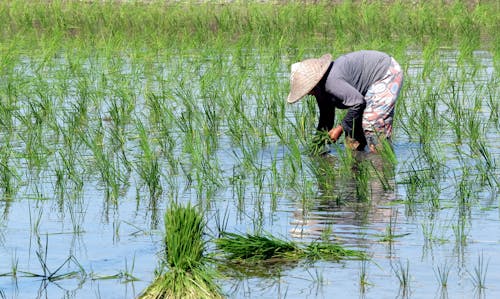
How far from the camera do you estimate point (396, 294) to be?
13.2ft

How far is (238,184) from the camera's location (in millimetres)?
6055

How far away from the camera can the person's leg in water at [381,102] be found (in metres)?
6.75

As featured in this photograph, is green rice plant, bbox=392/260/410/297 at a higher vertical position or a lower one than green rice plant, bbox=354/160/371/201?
higher

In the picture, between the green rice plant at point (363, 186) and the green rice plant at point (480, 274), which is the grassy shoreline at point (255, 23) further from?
the green rice plant at point (480, 274)

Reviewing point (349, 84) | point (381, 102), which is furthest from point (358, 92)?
point (381, 102)

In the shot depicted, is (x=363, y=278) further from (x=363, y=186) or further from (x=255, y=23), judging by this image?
(x=255, y=23)

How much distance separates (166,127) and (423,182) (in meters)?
2.30

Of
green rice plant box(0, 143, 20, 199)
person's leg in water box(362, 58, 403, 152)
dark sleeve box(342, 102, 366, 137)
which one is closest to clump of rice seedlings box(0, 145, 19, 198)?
green rice plant box(0, 143, 20, 199)

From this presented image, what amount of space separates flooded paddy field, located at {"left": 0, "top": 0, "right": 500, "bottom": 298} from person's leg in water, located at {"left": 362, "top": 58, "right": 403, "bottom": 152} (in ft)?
0.66

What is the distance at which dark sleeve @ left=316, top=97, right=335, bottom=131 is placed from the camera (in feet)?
22.3

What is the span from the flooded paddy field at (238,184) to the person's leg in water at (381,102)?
0.66 ft

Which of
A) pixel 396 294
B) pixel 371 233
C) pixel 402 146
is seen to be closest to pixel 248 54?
pixel 402 146

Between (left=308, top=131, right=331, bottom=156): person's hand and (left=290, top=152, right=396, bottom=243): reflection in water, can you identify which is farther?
(left=308, top=131, right=331, bottom=156): person's hand

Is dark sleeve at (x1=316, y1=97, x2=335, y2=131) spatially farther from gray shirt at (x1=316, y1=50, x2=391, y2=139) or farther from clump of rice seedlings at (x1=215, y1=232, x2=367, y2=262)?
clump of rice seedlings at (x1=215, y1=232, x2=367, y2=262)
